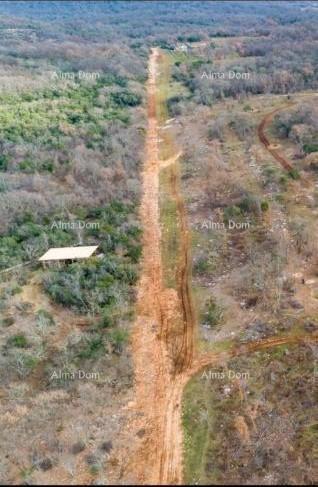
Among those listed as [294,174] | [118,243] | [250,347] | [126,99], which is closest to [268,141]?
[294,174]

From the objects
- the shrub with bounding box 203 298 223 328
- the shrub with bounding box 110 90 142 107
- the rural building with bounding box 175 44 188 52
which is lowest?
the shrub with bounding box 203 298 223 328

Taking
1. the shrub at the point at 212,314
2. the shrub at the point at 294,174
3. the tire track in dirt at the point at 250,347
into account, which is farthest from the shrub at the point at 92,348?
the shrub at the point at 294,174

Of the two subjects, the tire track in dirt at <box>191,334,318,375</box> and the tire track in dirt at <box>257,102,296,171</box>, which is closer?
the tire track in dirt at <box>191,334,318,375</box>

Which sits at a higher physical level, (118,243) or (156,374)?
(118,243)

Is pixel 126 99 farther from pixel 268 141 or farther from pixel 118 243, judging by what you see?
pixel 118 243

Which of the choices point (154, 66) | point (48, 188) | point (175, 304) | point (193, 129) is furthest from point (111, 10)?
point (175, 304)

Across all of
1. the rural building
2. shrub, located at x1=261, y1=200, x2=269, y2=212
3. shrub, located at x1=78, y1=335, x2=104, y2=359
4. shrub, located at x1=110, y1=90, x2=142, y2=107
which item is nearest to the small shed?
shrub, located at x1=78, y1=335, x2=104, y2=359

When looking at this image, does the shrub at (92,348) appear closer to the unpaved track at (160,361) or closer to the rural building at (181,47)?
the unpaved track at (160,361)

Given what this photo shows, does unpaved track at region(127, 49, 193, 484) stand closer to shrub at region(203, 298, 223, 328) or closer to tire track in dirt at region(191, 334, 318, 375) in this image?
tire track in dirt at region(191, 334, 318, 375)
